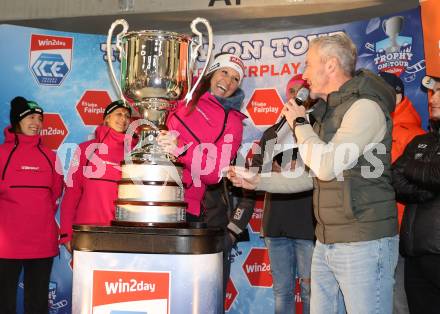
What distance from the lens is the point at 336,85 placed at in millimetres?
2039

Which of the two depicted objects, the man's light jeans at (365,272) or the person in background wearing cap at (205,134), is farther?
the person in background wearing cap at (205,134)

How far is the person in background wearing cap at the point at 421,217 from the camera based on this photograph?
2461mm

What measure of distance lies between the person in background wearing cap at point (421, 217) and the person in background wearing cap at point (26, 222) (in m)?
2.03

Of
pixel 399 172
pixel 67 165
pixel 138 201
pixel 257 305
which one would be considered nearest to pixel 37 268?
pixel 67 165

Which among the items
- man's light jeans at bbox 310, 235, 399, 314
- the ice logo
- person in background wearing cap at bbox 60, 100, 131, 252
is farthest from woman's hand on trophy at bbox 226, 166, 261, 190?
the ice logo

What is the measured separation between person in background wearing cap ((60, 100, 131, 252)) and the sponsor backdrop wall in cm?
41

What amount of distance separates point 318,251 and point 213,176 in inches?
21.9

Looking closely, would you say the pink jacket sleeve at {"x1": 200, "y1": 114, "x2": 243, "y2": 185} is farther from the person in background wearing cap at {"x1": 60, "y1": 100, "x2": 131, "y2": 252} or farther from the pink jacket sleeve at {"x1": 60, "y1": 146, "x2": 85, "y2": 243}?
the pink jacket sleeve at {"x1": 60, "y1": 146, "x2": 85, "y2": 243}

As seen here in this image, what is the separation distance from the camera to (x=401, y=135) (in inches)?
122

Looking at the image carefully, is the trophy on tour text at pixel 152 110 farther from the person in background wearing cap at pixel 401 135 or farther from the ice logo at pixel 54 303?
the ice logo at pixel 54 303

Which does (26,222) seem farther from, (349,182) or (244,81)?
(349,182)

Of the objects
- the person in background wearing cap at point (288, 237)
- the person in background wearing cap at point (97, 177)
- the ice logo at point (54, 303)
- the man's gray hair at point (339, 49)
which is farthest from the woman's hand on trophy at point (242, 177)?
the ice logo at point (54, 303)

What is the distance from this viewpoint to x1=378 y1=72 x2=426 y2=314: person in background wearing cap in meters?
2.96

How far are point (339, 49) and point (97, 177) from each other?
1971mm
